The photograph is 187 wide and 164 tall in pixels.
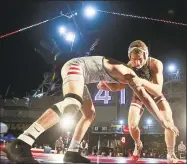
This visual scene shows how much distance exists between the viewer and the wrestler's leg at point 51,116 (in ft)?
4.96

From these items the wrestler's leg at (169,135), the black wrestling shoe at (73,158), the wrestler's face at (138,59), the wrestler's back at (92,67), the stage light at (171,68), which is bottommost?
the black wrestling shoe at (73,158)

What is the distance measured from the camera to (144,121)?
13.1m

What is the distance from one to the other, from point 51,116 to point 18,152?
0.98ft

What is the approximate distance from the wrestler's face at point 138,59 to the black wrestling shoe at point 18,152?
143 cm

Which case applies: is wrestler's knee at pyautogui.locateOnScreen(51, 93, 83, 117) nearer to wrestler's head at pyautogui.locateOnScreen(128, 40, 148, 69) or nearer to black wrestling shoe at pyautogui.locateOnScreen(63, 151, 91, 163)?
black wrestling shoe at pyautogui.locateOnScreen(63, 151, 91, 163)

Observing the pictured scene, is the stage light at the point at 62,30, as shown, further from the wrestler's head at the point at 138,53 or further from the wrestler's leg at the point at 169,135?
the wrestler's leg at the point at 169,135

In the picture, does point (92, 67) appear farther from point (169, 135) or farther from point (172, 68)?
point (172, 68)

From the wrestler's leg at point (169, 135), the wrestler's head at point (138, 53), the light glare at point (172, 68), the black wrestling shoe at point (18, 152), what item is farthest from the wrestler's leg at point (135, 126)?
the light glare at point (172, 68)

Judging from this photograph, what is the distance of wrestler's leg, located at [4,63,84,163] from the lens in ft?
4.96

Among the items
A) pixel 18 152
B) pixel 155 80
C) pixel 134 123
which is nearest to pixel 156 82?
pixel 155 80

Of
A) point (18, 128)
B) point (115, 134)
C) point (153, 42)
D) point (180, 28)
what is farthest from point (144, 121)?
point (18, 128)

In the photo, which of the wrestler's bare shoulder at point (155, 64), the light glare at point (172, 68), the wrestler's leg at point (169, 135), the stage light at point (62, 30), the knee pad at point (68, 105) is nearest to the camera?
the knee pad at point (68, 105)

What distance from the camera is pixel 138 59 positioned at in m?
2.65

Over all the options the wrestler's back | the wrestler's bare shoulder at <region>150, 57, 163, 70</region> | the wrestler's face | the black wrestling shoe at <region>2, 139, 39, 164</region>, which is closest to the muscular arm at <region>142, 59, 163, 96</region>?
the wrestler's bare shoulder at <region>150, 57, 163, 70</region>
